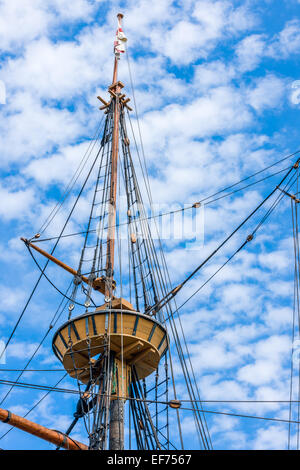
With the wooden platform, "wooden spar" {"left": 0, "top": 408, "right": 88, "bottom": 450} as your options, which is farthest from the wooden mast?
"wooden spar" {"left": 0, "top": 408, "right": 88, "bottom": 450}

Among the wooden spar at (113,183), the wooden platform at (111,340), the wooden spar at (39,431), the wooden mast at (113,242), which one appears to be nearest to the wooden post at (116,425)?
the wooden mast at (113,242)

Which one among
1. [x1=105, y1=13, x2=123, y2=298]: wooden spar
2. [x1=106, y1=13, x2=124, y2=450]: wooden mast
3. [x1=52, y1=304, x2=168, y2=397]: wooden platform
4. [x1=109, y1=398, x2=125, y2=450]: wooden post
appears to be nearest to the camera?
[x1=109, y1=398, x2=125, y2=450]: wooden post

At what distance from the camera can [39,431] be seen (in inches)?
779

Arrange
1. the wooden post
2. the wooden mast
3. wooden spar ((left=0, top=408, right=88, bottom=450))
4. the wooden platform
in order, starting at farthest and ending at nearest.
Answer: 1. the wooden platform
2. the wooden mast
3. the wooden post
4. wooden spar ((left=0, top=408, right=88, bottom=450))

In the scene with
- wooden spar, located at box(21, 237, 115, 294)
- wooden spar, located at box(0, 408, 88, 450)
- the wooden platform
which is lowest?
wooden spar, located at box(0, 408, 88, 450)

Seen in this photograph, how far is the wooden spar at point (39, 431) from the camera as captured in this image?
19172 millimetres

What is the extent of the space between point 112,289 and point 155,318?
6.60 feet

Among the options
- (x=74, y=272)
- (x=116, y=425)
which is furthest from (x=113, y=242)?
(x=116, y=425)

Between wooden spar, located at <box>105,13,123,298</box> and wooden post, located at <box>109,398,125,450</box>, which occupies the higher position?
wooden spar, located at <box>105,13,123,298</box>

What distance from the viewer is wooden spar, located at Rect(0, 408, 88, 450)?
1917 centimetres

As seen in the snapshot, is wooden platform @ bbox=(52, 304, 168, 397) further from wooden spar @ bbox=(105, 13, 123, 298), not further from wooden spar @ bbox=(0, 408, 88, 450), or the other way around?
wooden spar @ bbox=(0, 408, 88, 450)

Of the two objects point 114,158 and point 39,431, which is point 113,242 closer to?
point 114,158
